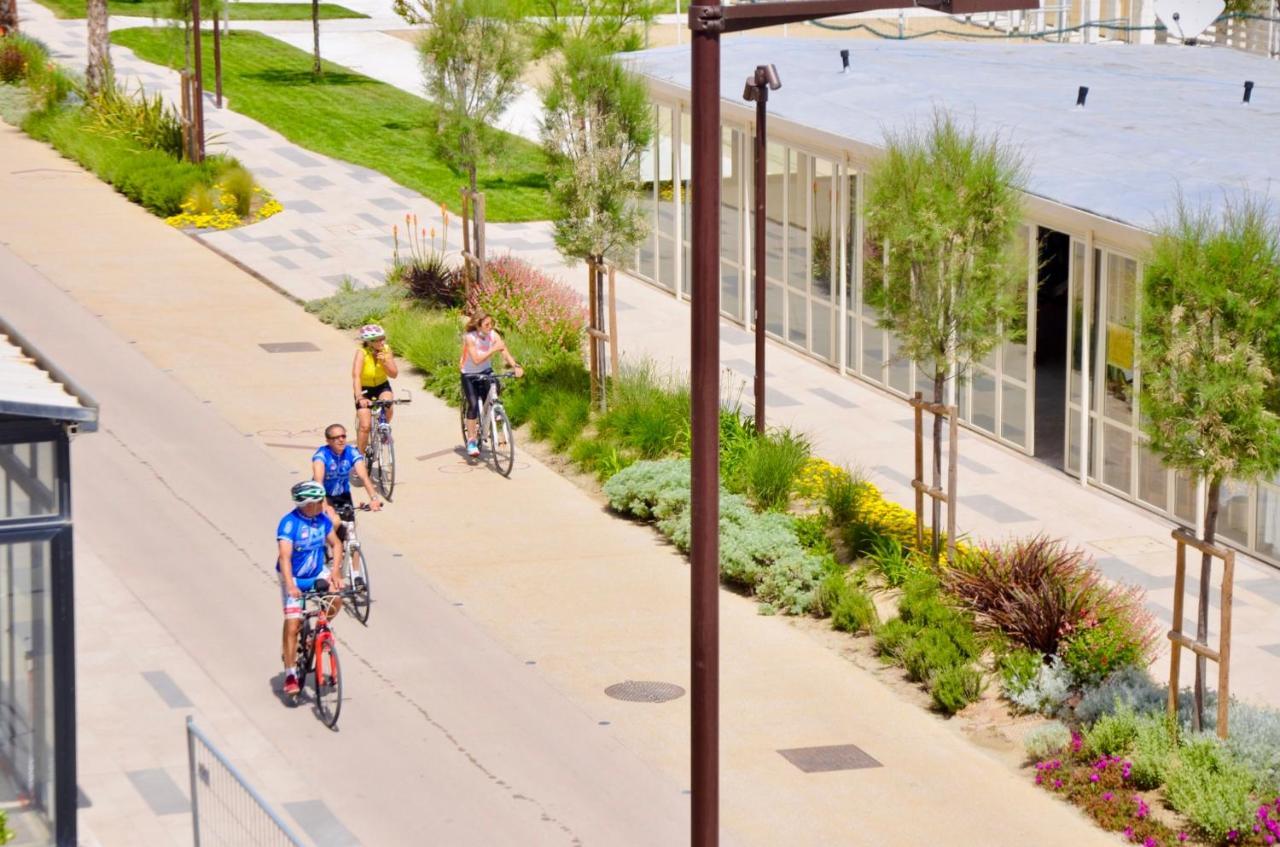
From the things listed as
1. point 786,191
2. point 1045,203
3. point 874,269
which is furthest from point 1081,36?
point 874,269

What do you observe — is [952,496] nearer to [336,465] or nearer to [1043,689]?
[1043,689]

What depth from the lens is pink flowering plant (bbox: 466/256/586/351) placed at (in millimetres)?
23938

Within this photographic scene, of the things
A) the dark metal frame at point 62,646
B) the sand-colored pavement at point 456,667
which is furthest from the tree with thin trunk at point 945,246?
the dark metal frame at point 62,646

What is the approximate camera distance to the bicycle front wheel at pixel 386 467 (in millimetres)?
19391

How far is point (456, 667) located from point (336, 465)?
197 cm

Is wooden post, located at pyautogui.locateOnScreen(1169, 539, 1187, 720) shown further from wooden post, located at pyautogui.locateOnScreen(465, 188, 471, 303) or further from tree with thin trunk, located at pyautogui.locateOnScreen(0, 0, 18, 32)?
tree with thin trunk, located at pyautogui.locateOnScreen(0, 0, 18, 32)

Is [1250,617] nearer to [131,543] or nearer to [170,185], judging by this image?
[131,543]

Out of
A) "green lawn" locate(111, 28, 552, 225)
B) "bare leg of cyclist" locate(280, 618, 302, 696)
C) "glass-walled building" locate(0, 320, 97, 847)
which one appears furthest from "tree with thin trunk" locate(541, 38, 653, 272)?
"glass-walled building" locate(0, 320, 97, 847)

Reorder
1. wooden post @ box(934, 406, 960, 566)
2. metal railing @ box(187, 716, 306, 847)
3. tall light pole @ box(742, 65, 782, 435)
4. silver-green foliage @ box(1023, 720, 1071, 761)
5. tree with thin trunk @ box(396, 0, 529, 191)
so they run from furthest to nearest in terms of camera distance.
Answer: tree with thin trunk @ box(396, 0, 529, 191)
tall light pole @ box(742, 65, 782, 435)
wooden post @ box(934, 406, 960, 566)
silver-green foliage @ box(1023, 720, 1071, 761)
metal railing @ box(187, 716, 306, 847)

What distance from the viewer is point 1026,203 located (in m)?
18.7

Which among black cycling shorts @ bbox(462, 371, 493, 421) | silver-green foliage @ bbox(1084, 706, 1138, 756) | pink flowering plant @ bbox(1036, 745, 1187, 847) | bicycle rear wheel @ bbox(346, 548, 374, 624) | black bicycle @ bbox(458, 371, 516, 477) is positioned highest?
black cycling shorts @ bbox(462, 371, 493, 421)

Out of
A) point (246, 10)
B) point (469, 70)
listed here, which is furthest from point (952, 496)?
point (246, 10)

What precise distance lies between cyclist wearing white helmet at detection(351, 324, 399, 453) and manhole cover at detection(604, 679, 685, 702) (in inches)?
191

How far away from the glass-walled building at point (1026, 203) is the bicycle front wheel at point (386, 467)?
4.91m
